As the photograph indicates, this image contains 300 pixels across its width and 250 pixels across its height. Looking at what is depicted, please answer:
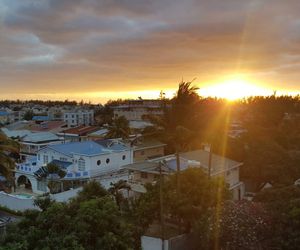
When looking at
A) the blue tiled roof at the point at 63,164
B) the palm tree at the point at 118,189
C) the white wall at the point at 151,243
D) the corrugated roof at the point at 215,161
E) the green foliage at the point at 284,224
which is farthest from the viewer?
the blue tiled roof at the point at 63,164

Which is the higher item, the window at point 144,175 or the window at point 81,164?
the window at point 144,175

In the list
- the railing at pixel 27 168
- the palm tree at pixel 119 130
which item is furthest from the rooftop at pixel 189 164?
the palm tree at pixel 119 130

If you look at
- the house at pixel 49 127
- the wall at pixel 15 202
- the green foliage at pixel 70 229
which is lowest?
the wall at pixel 15 202

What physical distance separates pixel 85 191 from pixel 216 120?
8741 mm

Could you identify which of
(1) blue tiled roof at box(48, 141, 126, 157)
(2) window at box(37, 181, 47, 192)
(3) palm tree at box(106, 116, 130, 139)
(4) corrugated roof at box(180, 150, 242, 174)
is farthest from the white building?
(4) corrugated roof at box(180, 150, 242, 174)

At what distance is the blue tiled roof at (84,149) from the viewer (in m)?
39.8

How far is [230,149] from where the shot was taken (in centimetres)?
3684

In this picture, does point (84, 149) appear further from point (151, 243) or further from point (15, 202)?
point (151, 243)

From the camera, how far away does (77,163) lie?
3972cm

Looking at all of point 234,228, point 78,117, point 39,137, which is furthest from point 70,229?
point 78,117

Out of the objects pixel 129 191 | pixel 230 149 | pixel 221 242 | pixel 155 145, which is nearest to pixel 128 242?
pixel 221 242

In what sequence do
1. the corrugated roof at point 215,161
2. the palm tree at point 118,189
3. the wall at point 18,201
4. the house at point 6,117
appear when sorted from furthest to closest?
the house at point 6,117 → the corrugated roof at point 215,161 → the wall at point 18,201 → the palm tree at point 118,189

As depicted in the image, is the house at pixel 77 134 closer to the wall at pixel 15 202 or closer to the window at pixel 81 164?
the window at pixel 81 164

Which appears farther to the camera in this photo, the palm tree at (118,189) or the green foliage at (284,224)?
the palm tree at (118,189)
